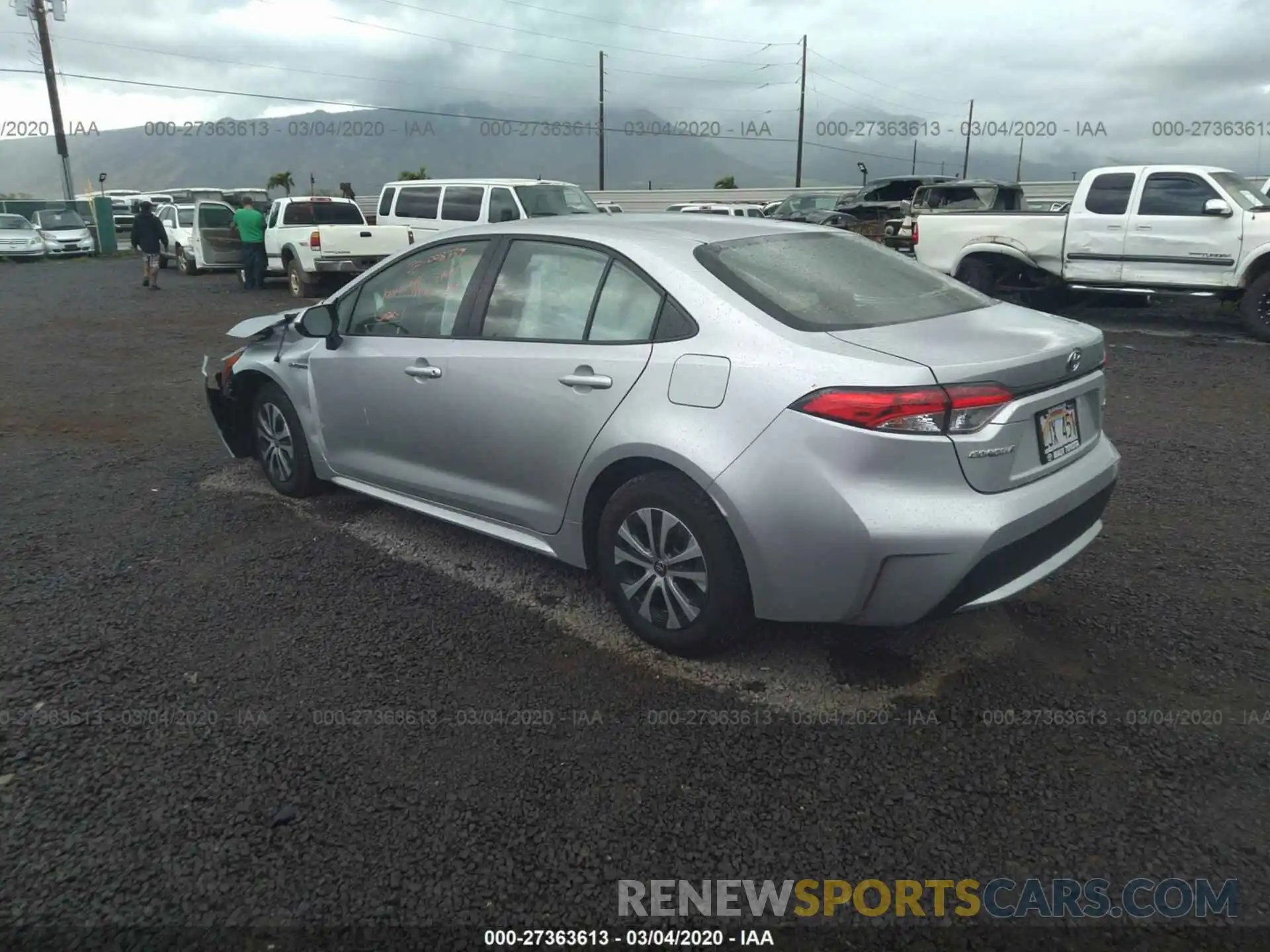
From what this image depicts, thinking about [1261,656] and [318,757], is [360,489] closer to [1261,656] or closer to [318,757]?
[318,757]

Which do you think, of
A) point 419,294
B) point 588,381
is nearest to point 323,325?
point 419,294

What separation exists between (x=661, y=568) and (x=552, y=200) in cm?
1334

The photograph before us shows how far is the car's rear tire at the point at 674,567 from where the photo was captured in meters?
3.15

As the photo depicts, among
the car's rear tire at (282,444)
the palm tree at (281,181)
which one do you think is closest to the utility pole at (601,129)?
the palm tree at (281,181)

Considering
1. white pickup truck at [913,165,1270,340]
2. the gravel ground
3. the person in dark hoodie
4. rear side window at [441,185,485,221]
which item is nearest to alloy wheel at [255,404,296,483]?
the gravel ground

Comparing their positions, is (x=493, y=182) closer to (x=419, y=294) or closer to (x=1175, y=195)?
(x=1175, y=195)

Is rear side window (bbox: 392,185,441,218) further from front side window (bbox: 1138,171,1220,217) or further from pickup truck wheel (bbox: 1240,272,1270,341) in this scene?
pickup truck wheel (bbox: 1240,272,1270,341)

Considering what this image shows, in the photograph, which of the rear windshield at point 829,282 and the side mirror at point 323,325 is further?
the side mirror at point 323,325

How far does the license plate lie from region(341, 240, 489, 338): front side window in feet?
7.97

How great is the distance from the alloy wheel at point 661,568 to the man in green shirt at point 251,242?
16.2m

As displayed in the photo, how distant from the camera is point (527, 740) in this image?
296 centimetres

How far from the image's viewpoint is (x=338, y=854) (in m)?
2.45

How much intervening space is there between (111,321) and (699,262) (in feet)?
43.1

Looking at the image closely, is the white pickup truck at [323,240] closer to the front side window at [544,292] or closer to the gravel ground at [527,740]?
the gravel ground at [527,740]
